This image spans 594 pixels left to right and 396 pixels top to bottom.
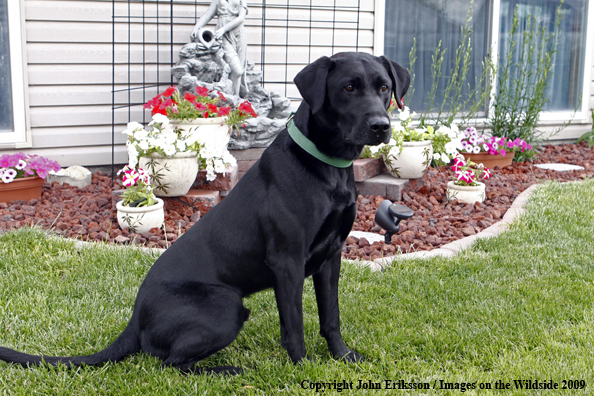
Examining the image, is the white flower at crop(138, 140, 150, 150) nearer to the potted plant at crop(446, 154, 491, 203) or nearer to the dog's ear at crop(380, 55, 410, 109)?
the dog's ear at crop(380, 55, 410, 109)

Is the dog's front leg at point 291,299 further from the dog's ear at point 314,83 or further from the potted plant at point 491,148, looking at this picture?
the potted plant at point 491,148

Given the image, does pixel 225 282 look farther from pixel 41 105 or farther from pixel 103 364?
pixel 41 105

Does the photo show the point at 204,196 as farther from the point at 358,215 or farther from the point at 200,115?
the point at 358,215

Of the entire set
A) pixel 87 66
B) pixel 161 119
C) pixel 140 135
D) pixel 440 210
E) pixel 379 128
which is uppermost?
pixel 87 66

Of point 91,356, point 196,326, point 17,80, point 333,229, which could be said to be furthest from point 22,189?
point 333,229

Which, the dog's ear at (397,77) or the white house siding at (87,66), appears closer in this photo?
the dog's ear at (397,77)

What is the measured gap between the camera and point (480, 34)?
7.44m

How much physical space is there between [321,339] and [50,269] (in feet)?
5.45

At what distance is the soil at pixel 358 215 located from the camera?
376 centimetres

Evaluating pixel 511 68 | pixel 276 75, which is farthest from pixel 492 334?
pixel 511 68

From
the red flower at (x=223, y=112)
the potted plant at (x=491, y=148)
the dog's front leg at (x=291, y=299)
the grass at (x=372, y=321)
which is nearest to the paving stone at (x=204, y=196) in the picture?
the red flower at (x=223, y=112)

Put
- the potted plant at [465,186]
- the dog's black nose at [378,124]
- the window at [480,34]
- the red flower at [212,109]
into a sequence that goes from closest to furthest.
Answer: the dog's black nose at [378,124]
the red flower at [212,109]
the potted plant at [465,186]
the window at [480,34]

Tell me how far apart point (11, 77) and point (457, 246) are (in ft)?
14.2

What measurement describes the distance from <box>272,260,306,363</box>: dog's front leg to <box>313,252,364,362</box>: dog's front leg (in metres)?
0.22
